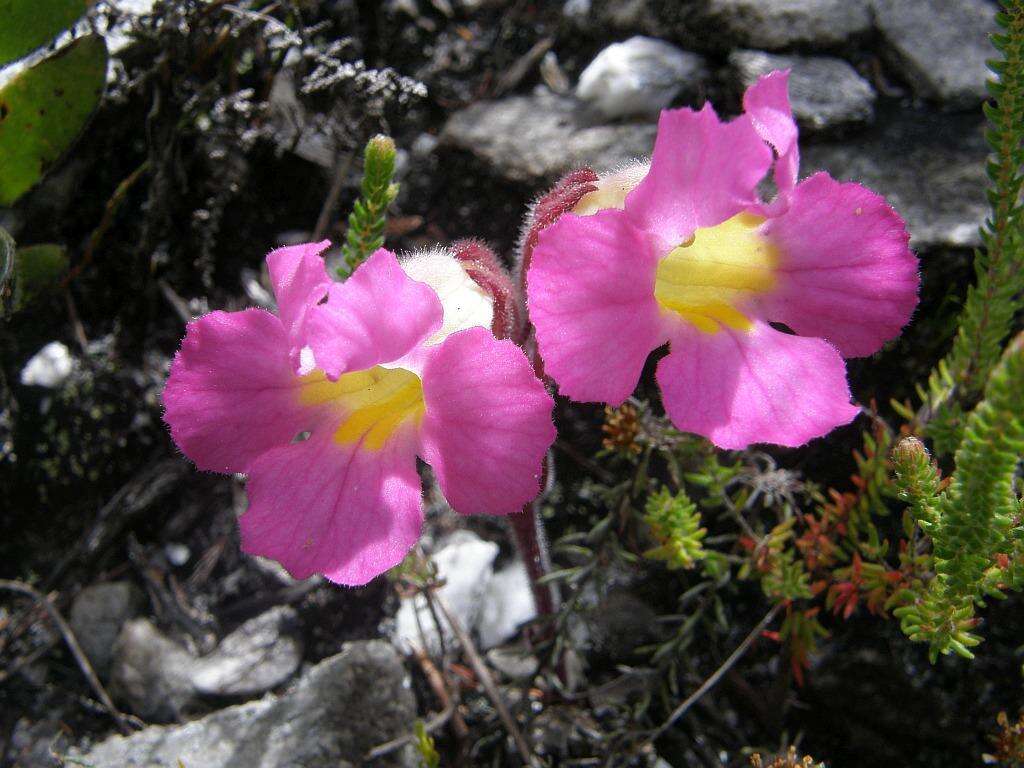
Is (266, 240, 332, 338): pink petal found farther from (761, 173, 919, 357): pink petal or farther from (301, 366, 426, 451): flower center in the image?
(761, 173, 919, 357): pink petal

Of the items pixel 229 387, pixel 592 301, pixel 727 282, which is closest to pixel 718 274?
pixel 727 282

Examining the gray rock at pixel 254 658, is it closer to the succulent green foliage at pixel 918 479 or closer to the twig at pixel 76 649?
the twig at pixel 76 649

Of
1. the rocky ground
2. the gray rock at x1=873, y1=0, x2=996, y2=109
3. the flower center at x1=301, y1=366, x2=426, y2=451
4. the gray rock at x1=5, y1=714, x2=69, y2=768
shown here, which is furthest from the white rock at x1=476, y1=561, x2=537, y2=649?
the gray rock at x1=873, y1=0, x2=996, y2=109

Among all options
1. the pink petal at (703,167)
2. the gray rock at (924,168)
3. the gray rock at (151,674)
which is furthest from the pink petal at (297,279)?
the gray rock at (924,168)

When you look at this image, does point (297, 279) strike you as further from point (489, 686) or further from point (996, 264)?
point (996, 264)

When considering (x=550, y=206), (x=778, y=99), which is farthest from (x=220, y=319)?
(x=778, y=99)

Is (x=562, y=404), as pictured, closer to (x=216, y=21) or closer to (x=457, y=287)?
(x=457, y=287)

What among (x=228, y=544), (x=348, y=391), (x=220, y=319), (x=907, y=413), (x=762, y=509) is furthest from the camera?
(x=228, y=544)
